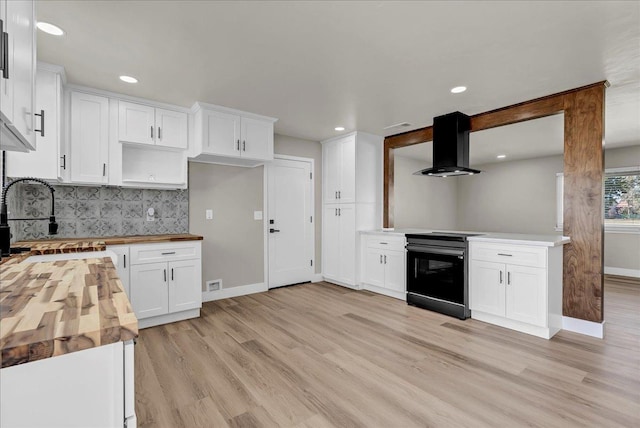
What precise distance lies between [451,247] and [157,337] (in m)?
3.19

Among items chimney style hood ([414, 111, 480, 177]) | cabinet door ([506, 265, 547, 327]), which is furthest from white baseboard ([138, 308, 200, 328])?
cabinet door ([506, 265, 547, 327])

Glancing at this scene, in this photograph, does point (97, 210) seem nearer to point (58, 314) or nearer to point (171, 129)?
point (171, 129)

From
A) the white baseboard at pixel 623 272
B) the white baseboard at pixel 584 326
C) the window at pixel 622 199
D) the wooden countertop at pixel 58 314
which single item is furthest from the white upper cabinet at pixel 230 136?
the white baseboard at pixel 623 272

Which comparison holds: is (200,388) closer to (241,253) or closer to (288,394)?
(288,394)

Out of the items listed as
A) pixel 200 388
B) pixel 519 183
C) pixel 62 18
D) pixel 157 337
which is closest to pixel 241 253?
pixel 157 337

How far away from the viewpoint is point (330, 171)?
5.16 metres

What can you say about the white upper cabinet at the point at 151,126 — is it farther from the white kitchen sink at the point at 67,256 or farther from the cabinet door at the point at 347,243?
the cabinet door at the point at 347,243

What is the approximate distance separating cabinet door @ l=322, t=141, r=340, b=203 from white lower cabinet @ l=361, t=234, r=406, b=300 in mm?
946

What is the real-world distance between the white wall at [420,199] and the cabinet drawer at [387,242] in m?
2.36

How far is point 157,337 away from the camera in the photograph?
296 centimetres

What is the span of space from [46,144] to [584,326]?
5222 mm

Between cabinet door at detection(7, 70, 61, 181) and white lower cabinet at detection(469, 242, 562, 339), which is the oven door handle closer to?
white lower cabinet at detection(469, 242, 562, 339)

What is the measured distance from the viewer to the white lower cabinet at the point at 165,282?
3113 millimetres

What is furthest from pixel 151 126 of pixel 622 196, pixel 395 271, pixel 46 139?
pixel 622 196
